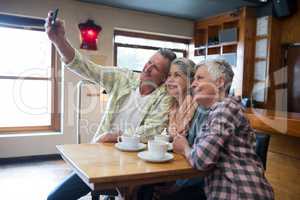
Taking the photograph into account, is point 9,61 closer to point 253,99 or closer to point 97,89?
point 97,89

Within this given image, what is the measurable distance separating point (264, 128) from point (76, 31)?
3299 millimetres

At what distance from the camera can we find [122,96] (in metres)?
1.75

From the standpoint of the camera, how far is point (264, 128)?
6.93 ft

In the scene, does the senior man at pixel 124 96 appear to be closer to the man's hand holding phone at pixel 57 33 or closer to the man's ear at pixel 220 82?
the man's hand holding phone at pixel 57 33

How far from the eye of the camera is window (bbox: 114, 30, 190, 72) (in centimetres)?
497

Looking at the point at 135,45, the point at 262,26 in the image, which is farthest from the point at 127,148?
the point at 135,45

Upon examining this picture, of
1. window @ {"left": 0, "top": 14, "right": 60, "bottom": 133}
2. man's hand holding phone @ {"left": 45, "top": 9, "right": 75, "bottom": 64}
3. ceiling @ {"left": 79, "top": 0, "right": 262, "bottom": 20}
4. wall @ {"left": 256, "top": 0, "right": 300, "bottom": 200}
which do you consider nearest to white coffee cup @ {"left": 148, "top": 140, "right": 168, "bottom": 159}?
man's hand holding phone @ {"left": 45, "top": 9, "right": 75, "bottom": 64}

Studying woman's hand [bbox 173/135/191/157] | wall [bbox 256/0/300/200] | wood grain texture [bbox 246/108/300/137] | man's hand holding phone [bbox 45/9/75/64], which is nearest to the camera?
woman's hand [bbox 173/135/191/157]

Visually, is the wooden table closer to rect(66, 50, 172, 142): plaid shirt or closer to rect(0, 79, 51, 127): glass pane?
rect(66, 50, 172, 142): plaid shirt

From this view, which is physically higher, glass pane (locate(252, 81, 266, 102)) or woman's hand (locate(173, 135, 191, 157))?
glass pane (locate(252, 81, 266, 102))

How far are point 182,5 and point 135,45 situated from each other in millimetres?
1144

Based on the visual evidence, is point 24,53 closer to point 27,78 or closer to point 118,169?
point 27,78

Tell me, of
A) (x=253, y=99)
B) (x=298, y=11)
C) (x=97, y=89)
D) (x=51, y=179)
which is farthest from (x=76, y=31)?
(x=298, y=11)

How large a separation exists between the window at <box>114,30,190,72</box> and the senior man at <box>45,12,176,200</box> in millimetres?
3201
